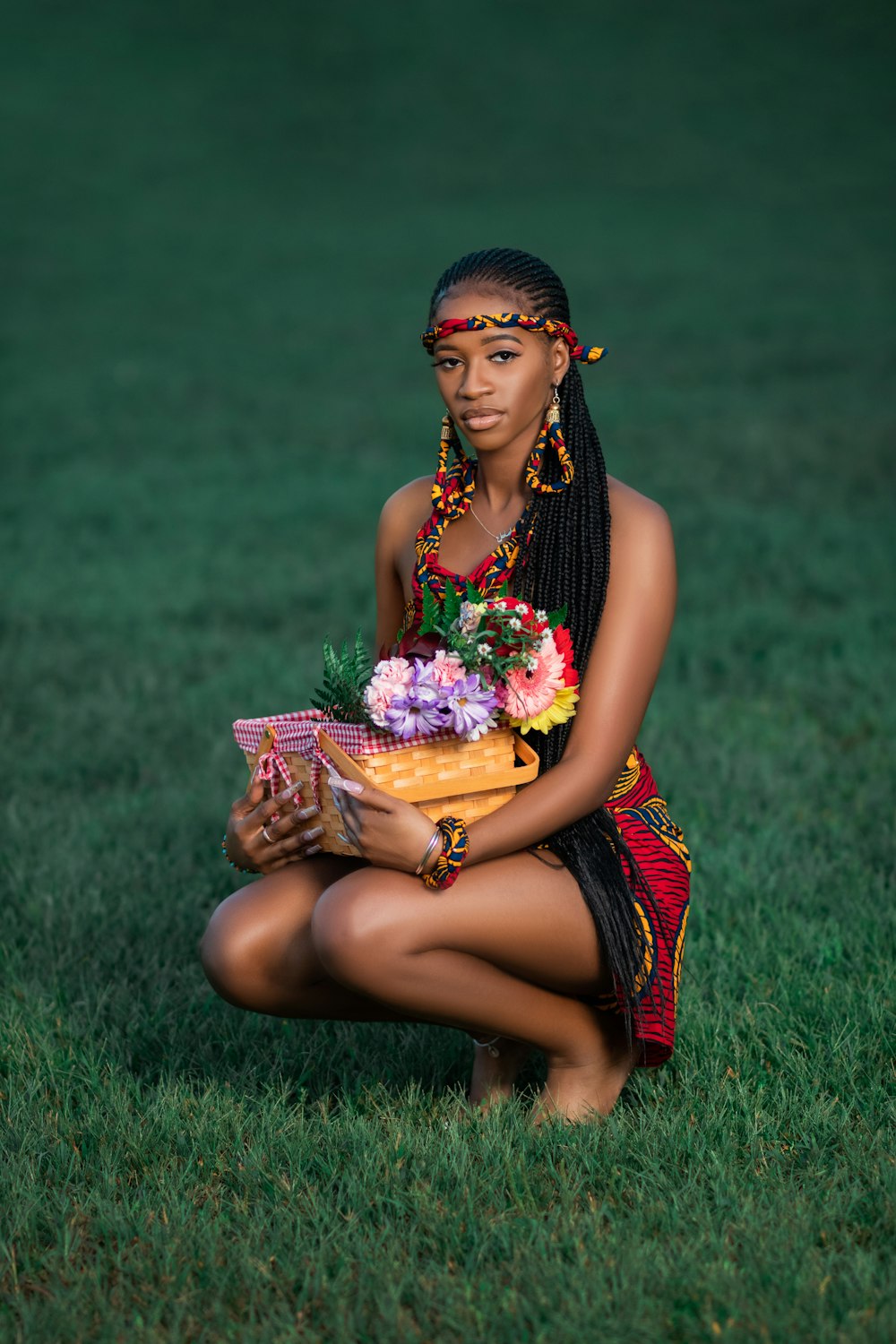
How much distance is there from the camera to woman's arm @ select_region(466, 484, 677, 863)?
11.0 ft

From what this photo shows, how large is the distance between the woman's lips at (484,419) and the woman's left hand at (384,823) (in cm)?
95

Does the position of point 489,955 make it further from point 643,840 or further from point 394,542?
point 394,542

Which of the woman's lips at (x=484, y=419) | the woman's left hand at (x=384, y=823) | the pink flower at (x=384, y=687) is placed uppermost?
the woman's lips at (x=484, y=419)

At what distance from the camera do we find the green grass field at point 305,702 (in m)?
2.99

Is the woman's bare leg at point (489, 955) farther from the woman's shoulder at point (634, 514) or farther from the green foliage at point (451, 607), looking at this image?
the woman's shoulder at point (634, 514)

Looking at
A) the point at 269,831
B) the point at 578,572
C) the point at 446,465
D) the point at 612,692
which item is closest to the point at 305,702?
the point at 446,465

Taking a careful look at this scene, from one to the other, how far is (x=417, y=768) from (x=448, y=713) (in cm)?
14

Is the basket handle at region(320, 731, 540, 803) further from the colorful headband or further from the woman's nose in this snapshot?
the colorful headband

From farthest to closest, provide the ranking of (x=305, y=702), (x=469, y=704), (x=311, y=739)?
1. (x=305, y=702)
2. (x=311, y=739)
3. (x=469, y=704)

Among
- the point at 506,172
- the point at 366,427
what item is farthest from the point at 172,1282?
the point at 506,172

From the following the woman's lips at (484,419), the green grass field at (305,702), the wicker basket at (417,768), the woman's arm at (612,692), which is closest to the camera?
the green grass field at (305,702)

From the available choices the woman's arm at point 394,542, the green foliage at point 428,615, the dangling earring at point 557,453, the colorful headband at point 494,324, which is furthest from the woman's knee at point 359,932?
the colorful headband at point 494,324

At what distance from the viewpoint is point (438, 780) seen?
330 centimetres

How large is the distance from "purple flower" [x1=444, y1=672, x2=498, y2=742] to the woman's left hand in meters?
0.21
